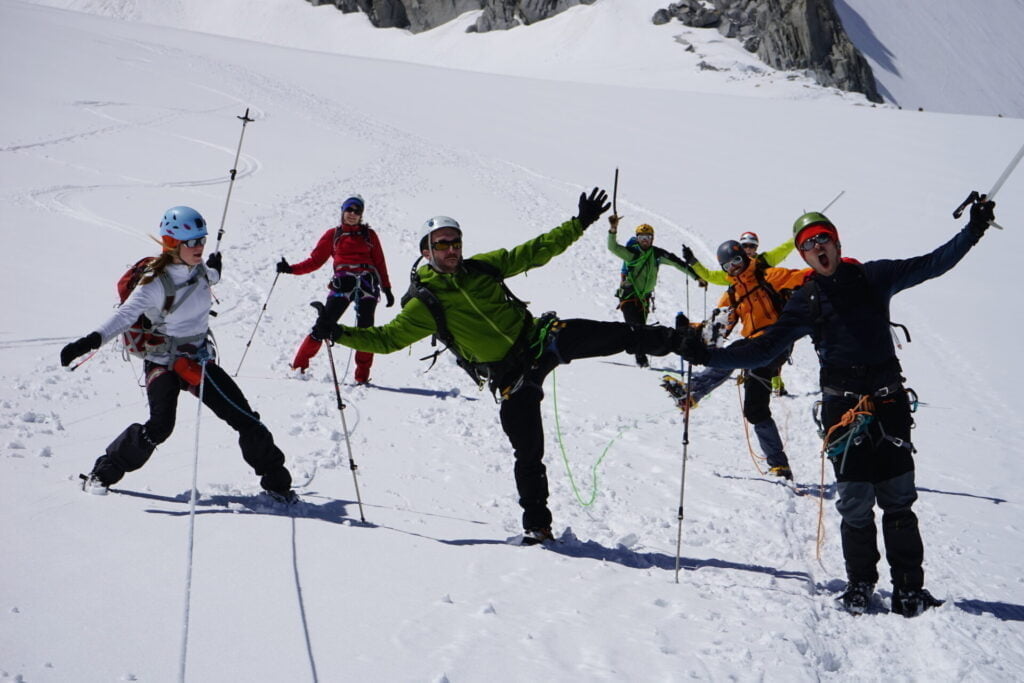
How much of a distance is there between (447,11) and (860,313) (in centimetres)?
10753

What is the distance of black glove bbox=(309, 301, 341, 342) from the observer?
4758 millimetres

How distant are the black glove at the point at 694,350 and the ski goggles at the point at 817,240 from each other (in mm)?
833

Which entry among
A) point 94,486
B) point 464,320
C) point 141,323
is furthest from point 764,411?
point 94,486

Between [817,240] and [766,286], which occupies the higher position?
[817,240]

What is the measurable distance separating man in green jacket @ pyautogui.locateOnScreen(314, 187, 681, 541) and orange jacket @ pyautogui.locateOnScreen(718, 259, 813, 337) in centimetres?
260

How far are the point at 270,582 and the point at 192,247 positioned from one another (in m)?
2.41

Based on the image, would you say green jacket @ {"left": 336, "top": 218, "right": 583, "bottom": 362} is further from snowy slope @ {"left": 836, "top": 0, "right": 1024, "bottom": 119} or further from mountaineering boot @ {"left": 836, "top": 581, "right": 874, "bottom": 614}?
snowy slope @ {"left": 836, "top": 0, "right": 1024, "bottom": 119}

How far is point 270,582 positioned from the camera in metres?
4.25

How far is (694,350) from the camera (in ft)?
15.9

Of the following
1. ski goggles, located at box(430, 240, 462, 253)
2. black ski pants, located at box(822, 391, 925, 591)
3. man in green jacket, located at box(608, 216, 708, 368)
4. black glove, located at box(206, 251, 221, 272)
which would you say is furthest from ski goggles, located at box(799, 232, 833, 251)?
man in green jacket, located at box(608, 216, 708, 368)

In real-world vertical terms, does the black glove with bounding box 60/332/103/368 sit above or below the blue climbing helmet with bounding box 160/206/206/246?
below

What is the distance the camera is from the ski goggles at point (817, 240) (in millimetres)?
4625

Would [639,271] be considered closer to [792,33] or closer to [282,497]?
[282,497]

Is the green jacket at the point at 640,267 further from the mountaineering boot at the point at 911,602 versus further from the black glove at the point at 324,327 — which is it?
the mountaineering boot at the point at 911,602
